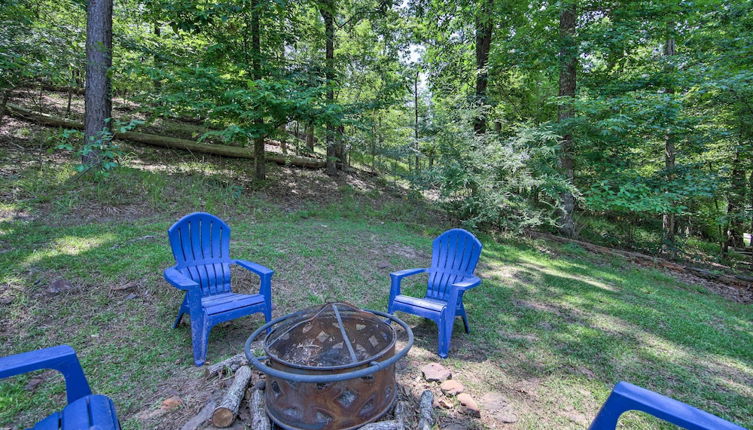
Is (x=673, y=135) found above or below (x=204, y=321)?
above

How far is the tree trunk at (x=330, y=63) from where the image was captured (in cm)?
711

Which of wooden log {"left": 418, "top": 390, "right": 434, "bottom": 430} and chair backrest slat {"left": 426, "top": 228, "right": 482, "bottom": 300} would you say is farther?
chair backrest slat {"left": 426, "top": 228, "right": 482, "bottom": 300}

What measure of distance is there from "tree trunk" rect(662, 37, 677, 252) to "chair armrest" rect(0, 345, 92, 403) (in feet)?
28.4

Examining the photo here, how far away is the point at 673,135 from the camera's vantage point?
259 inches

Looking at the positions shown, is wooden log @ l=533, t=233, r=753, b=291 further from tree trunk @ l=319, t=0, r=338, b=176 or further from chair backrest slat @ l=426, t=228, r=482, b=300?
tree trunk @ l=319, t=0, r=338, b=176

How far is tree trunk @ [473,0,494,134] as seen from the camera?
764cm

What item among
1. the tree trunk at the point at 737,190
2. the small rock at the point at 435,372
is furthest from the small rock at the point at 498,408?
the tree trunk at the point at 737,190

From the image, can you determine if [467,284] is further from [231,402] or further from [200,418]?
[200,418]

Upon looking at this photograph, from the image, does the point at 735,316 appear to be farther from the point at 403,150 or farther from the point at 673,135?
the point at 403,150

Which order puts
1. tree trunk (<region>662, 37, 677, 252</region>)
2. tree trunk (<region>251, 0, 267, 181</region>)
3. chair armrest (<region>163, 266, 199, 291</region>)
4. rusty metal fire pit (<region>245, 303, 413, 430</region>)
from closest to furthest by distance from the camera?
1. rusty metal fire pit (<region>245, 303, 413, 430</region>)
2. chair armrest (<region>163, 266, 199, 291</region>)
3. tree trunk (<region>251, 0, 267, 181</region>)
4. tree trunk (<region>662, 37, 677, 252</region>)

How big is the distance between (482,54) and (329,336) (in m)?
8.71

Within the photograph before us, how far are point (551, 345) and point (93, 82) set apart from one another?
7004mm

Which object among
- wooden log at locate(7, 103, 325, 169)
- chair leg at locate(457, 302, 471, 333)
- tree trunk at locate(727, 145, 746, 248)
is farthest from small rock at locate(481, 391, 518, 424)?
wooden log at locate(7, 103, 325, 169)

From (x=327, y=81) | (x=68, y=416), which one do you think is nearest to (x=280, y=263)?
(x=68, y=416)
